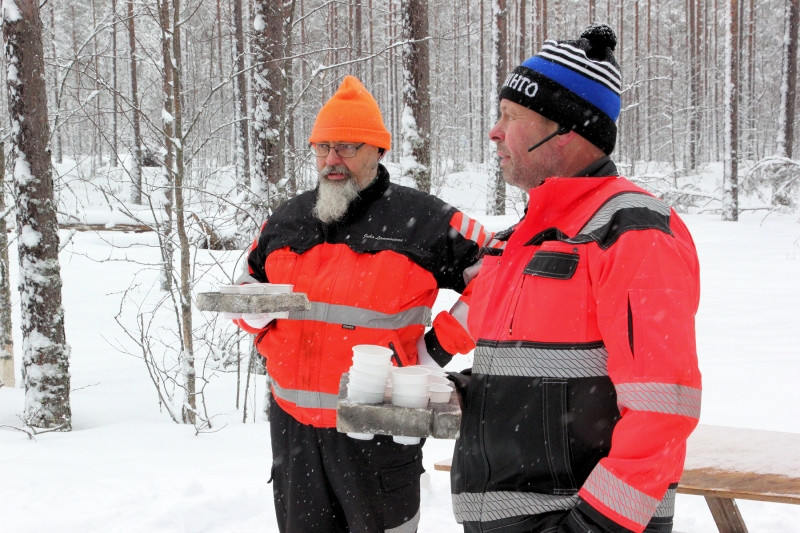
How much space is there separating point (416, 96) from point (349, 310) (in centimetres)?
475

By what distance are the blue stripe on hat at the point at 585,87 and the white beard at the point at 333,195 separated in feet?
3.90

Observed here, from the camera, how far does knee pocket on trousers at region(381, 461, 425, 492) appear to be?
7.96ft

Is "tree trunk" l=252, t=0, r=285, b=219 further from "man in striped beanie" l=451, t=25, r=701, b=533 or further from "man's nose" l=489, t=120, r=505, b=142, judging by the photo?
"man in striped beanie" l=451, t=25, r=701, b=533

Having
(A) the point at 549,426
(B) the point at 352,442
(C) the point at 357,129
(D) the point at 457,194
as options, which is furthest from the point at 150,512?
(D) the point at 457,194

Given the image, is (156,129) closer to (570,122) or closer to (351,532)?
(351,532)

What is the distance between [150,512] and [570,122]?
3090mm

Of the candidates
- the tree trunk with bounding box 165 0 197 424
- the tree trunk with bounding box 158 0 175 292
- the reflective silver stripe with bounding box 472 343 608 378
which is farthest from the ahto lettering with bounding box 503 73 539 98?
the tree trunk with bounding box 165 0 197 424

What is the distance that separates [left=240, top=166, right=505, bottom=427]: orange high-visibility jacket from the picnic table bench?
0.66 m

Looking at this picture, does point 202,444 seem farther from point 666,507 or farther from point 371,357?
point 666,507

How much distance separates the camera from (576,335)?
1413 mm

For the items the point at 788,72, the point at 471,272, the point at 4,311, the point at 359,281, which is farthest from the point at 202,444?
the point at 788,72

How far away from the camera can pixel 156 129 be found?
527 centimetres

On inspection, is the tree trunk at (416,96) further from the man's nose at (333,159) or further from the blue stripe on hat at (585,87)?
the blue stripe on hat at (585,87)

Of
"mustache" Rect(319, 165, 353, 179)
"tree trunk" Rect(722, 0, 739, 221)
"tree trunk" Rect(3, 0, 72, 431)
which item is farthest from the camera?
"tree trunk" Rect(722, 0, 739, 221)
